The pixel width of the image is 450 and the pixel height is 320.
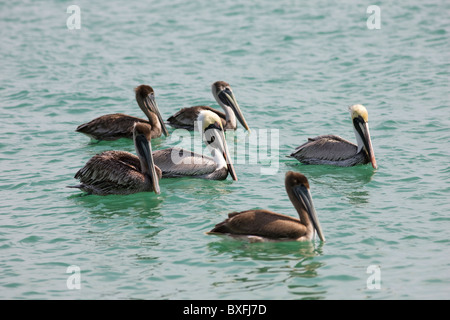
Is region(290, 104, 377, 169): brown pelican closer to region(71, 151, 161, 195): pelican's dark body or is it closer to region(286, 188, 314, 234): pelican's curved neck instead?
region(71, 151, 161, 195): pelican's dark body

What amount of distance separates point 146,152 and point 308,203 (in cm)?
241

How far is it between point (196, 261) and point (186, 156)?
2.83 metres

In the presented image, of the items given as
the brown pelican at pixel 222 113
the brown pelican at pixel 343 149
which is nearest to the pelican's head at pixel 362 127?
the brown pelican at pixel 343 149

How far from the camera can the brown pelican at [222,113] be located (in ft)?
39.6

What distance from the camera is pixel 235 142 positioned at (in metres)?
11.8

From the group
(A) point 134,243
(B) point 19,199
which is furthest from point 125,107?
(A) point 134,243

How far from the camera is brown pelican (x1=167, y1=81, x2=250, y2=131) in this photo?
12.1m

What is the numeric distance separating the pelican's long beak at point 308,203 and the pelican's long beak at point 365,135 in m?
2.60

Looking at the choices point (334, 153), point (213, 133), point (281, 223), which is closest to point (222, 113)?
point (213, 133)

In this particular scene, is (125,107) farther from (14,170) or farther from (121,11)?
(121,11)

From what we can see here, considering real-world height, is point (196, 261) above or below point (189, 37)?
below

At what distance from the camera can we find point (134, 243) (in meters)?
7.73

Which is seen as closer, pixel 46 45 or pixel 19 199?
pixel 19 199
